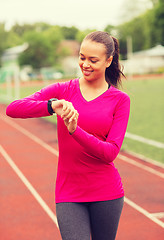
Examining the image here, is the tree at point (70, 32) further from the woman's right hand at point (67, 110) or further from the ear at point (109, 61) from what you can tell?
the woman's right hand at point (67, 110)

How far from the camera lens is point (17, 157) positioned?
9.18m

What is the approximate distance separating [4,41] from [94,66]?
8784 cm

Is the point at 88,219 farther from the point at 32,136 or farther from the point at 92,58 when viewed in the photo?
the point at 32,136

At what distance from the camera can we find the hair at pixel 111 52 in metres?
2.35

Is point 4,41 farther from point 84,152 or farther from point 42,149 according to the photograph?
point 84,152

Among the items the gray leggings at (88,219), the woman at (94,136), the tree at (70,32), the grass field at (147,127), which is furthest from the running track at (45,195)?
the tree at (70,32)

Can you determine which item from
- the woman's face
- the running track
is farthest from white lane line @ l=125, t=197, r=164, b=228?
the woman's face

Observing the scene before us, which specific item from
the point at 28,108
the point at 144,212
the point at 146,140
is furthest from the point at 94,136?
the point at 146,140

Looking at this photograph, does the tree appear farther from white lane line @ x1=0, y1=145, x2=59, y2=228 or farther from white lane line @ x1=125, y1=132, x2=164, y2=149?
white lane line @ x1=0, y1=145, x2=59, y2=228

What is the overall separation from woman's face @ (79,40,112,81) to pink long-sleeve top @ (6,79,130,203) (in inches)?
5.1

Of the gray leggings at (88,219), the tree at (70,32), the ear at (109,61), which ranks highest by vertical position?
the ear at (109,61)

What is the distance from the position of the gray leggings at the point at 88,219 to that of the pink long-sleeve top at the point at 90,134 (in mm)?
44

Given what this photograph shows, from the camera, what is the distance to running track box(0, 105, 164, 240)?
4.96 m

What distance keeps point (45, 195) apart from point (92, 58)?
4.26 m
